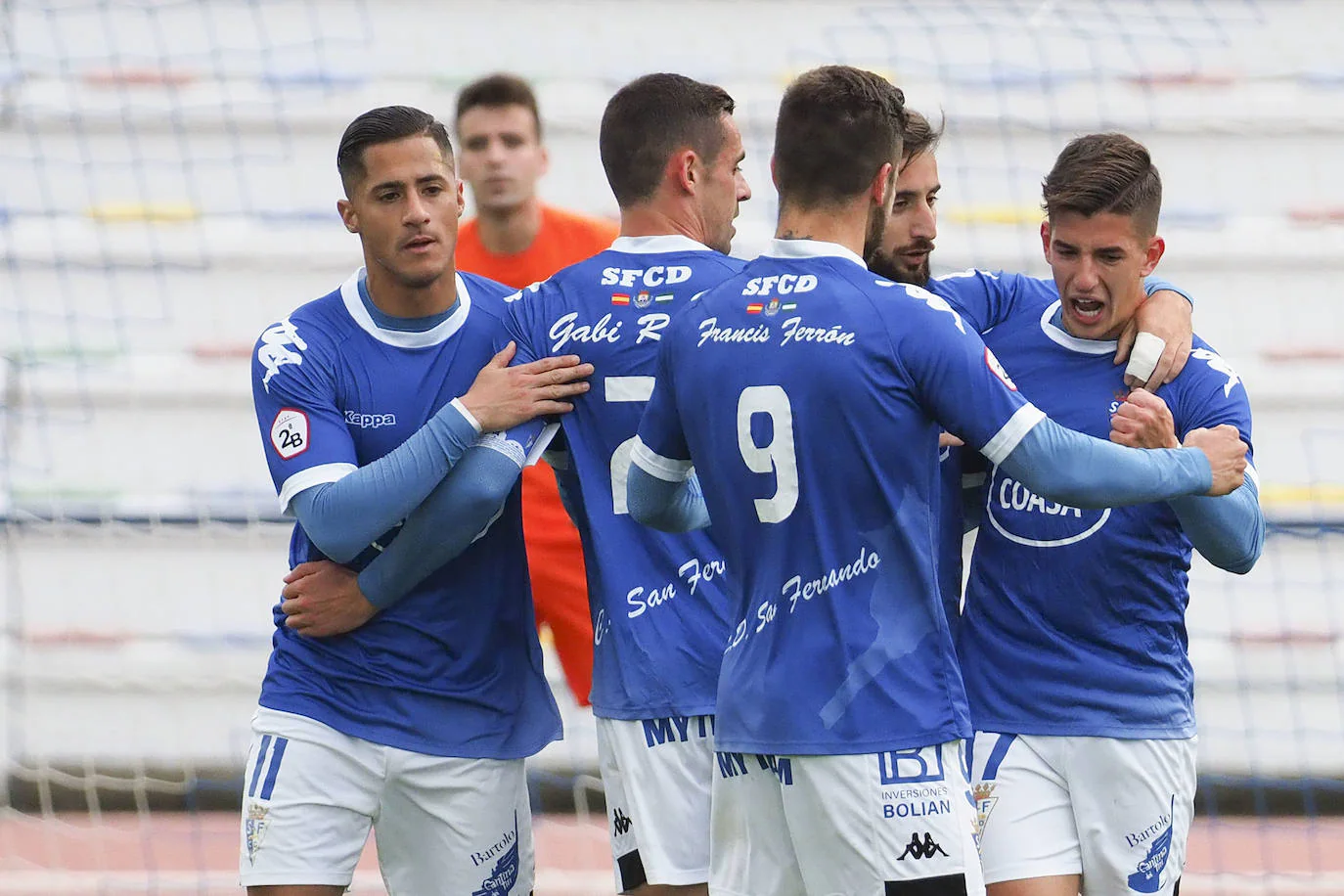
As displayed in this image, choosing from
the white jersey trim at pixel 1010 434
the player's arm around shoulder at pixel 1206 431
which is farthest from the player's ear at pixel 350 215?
the player's arm around shoulder at pixel 1206 431

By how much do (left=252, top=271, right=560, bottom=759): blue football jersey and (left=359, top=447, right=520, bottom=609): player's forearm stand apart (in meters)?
0.12

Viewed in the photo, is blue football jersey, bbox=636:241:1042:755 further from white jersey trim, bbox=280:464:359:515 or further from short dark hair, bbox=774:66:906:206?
Result: white jersey trim, bbox=280:464:359:515

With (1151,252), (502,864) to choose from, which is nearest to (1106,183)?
(1151,252)

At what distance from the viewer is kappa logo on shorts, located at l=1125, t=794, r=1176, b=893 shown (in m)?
3.80

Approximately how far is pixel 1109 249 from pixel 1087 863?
1.39 meters

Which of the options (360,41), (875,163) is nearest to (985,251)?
(360,41)

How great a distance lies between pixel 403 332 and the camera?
4035 mm

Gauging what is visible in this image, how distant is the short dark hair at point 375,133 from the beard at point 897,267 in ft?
3.59

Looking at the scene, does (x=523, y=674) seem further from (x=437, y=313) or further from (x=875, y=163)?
(x=875, y=163)

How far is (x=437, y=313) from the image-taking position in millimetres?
4078

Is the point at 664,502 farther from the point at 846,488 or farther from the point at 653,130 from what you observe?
the point at 653,130

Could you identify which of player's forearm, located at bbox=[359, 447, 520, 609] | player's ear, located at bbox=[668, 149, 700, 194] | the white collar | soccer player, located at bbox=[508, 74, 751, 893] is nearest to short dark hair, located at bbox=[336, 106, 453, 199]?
soccer player, located at bbox=[508, 74, 751, 893]

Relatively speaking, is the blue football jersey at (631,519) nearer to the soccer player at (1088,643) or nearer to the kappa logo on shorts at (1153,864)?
the soccer player at (1088,643)

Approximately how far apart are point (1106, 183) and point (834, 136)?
2.80ft
